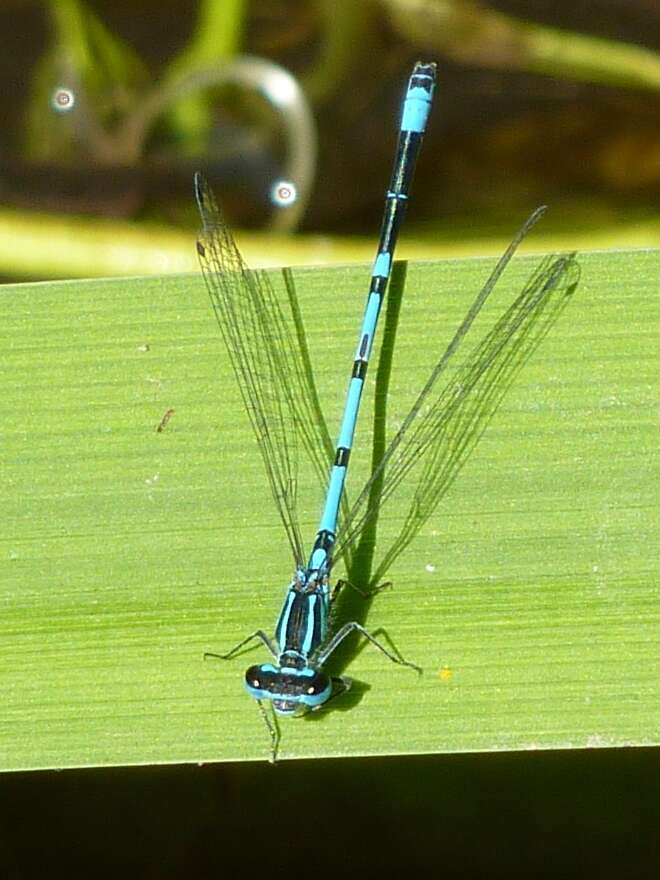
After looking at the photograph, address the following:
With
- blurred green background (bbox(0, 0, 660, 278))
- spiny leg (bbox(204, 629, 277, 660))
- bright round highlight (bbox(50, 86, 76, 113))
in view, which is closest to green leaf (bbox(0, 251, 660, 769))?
spiny leg (bbox(204, 629, 277, 660))

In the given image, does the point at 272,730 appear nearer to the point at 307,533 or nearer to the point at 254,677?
the point at 254,677

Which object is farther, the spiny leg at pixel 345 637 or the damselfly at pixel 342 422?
the damselfly at pixel 342 422

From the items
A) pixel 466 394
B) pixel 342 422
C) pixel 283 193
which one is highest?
pixel 283 193

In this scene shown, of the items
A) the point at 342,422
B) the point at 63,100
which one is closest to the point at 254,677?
the point at 342,422

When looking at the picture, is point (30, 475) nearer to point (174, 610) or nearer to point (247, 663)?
point (174, 610)

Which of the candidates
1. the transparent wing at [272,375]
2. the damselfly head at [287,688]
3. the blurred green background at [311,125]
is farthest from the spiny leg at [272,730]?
the blurred green background at [311,125]

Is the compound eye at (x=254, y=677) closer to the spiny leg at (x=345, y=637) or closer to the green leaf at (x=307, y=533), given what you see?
the green leaf at (x=307, y=533)

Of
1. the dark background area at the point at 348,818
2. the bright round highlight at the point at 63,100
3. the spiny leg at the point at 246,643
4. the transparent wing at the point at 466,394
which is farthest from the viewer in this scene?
the bright round highlight at the point at 63,100

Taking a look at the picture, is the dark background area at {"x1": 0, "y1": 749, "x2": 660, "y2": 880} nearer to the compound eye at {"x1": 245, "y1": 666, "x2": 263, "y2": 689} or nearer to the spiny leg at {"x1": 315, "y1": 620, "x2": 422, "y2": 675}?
the spiny leg at {"x1": 315, "y1": 620, "x2": 422, "y2": 675}
